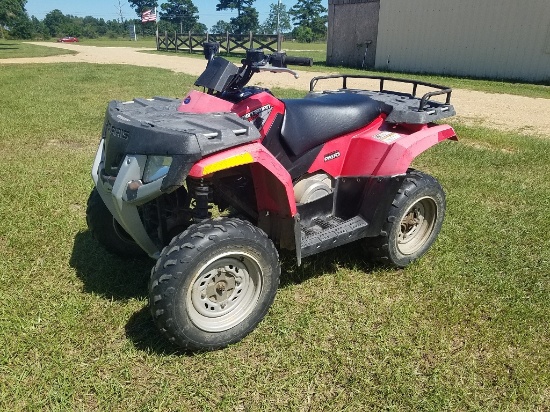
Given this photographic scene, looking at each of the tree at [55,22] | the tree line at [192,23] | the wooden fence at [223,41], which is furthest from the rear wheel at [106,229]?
the tree at [55,22]

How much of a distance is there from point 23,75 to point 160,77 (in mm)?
4003

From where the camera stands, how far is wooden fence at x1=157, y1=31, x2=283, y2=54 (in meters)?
25.4

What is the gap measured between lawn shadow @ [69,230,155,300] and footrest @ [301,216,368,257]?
1.08m

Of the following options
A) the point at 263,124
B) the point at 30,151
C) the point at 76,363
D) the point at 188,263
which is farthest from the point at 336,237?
the point at 30,151

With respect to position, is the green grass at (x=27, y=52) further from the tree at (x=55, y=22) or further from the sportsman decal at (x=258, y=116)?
the tree at (x=55, y=22)

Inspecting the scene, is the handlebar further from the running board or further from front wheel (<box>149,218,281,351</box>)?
the running board

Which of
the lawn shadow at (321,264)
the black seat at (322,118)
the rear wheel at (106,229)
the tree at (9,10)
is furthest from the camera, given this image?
the tree at (9,10)

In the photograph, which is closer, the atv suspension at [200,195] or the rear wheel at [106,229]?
the atv suspension at [200,195]

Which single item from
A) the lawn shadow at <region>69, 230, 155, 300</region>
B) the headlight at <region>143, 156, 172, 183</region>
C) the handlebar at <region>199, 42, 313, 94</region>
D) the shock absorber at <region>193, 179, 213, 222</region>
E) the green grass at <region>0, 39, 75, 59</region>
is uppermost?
the handlebar at <region>199, 42, 313, 94</region>

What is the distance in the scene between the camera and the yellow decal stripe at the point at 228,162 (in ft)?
7.23

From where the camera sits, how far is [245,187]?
9.11ft

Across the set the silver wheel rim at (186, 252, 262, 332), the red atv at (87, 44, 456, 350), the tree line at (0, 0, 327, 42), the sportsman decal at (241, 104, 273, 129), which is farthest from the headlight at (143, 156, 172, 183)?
the tree line at (0, 0, 327, 42)

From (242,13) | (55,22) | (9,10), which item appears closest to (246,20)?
(242,13)

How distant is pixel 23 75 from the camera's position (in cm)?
1381
